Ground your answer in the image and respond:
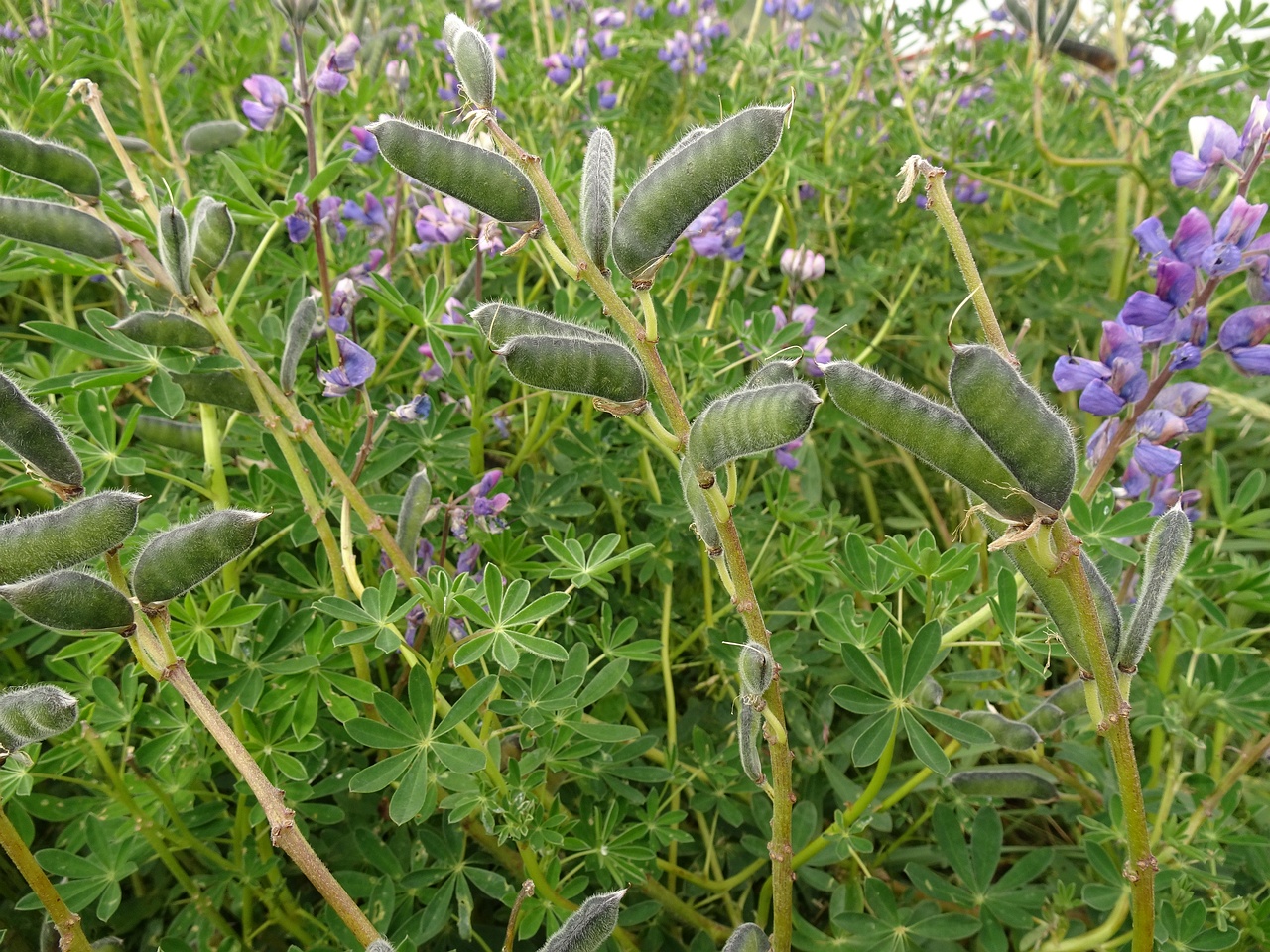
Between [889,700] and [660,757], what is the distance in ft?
1.34

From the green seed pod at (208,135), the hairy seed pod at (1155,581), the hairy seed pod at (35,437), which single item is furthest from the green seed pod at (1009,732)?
the green seed pod at (208,135)

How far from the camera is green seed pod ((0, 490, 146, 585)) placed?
2.49 feet

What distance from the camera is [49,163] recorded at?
1030 mm

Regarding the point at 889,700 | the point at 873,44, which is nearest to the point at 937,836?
the point at 889,700

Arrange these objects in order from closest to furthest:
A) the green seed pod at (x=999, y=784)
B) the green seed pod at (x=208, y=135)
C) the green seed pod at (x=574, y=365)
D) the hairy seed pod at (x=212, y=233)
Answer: the green seed pod at (x=574, y=365) < the hairy seed pod at (x=212, y=233) < the green seed pod at (x=999, y=784) < the green seed pod at (x=208, y=135)

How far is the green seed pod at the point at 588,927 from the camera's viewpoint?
2.61ft

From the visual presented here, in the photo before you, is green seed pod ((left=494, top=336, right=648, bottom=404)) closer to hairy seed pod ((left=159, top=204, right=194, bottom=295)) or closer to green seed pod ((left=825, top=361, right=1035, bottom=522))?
green seed pod ((left=825, top=361, right=1035, bottom=522))

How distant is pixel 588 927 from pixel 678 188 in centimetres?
60

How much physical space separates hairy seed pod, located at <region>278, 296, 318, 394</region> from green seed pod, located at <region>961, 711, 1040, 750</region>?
34.8 inches

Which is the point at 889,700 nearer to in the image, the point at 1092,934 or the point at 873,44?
the point at 1092,934

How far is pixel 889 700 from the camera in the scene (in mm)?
1125

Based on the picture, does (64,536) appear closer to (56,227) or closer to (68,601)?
(68,601)

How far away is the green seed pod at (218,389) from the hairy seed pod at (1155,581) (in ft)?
3.16

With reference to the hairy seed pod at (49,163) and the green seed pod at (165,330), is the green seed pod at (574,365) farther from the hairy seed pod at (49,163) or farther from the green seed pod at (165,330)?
the hairy seed pod at (49,163)
